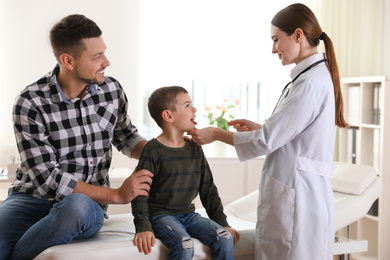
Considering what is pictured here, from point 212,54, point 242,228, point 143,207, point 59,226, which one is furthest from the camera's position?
point 212,54

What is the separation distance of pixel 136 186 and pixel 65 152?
357mm

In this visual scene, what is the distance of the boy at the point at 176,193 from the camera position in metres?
1.83

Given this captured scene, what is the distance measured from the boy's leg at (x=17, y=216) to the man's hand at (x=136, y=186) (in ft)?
1.15

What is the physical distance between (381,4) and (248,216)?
2.77 metres

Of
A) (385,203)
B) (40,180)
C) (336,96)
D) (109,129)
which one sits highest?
(336,96)

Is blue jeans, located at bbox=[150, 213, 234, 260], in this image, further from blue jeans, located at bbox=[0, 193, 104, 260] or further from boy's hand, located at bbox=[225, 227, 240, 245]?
blue jeans, located at bbox=[0, 193, 104, 260]

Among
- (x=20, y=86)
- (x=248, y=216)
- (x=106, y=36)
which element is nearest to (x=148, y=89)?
(x=106, y=36)

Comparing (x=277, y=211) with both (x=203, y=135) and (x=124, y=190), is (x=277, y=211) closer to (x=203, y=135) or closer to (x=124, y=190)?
(x=203, y=135)

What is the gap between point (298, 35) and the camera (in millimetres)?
1892

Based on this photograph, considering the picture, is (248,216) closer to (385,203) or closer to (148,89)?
(385,203)

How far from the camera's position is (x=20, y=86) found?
378 centimetres

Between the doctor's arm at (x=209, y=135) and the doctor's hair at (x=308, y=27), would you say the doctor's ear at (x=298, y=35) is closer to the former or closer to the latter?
the doctor's hair at (x=308, y=27)

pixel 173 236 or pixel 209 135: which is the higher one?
pixel 209 135

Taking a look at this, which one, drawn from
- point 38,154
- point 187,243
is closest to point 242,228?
point 187,243
